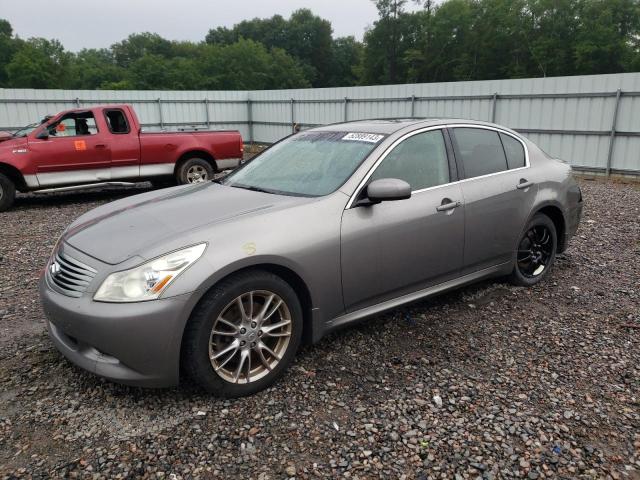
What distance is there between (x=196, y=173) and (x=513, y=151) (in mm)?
7271

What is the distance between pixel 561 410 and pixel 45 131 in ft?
30.7

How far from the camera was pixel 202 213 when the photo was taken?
128 inches

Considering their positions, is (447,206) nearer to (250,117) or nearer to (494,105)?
(494,105)

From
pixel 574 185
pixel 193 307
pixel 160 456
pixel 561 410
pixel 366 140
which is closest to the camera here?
pixel 160 456

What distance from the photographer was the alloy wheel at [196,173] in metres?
10.4

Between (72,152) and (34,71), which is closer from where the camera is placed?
(72,152)

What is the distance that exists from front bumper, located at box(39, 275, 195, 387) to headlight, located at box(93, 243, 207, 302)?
46mm

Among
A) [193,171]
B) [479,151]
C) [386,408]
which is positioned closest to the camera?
[386,408]

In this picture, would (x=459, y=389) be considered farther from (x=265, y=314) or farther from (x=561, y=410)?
(x=265, y=314)

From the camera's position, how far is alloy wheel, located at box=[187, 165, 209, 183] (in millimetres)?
10391

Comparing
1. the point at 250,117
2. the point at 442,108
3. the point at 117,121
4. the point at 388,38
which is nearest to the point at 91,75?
the point at 388,38

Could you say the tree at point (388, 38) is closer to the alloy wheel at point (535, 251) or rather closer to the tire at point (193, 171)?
the tire at point (193, 171)

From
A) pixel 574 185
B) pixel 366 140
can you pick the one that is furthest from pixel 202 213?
pixel 574 185

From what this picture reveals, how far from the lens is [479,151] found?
4.34 metres
